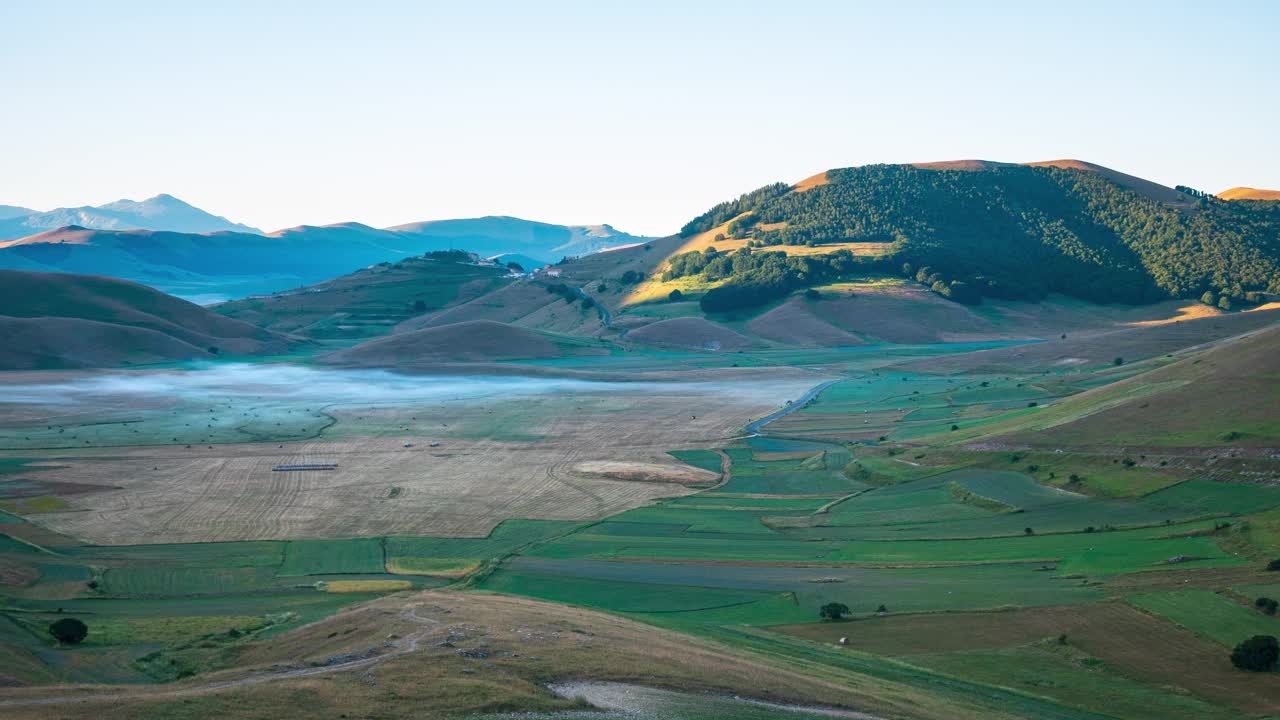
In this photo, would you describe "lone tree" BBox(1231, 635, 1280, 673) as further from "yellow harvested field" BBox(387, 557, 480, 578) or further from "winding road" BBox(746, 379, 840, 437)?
"winding road" BBox(746, 379, 840, 437)

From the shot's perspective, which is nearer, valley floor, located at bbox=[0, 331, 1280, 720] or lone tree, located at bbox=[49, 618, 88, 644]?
valley floor, located at bbox=[0, 331, 1280, 720]

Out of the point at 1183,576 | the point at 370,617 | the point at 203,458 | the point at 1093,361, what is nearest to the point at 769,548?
the point at 1183,576

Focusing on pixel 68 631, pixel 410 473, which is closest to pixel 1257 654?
pixel 68 631

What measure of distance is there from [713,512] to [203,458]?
162 ft

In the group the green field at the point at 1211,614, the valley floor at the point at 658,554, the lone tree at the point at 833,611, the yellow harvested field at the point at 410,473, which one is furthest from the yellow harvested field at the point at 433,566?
the green field at the point at 1211,614

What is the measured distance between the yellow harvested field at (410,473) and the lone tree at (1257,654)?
44826 mm

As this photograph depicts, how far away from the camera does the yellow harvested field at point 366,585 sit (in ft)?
200

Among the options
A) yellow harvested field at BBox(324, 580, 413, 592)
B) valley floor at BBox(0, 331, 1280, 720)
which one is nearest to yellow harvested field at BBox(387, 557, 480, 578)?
valley floor at BBox(0, 331, 1280, 720)

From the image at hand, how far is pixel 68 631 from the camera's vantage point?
47.7 metres

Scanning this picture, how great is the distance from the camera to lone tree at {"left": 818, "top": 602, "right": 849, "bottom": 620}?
183 feet

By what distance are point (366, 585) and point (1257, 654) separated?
43.0 meters

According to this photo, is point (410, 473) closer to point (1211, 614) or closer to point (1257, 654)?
point (1211, 614)

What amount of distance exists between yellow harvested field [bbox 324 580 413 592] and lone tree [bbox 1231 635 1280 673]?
40.0 meters

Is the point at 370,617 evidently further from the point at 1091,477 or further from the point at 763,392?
the point at 763,392
